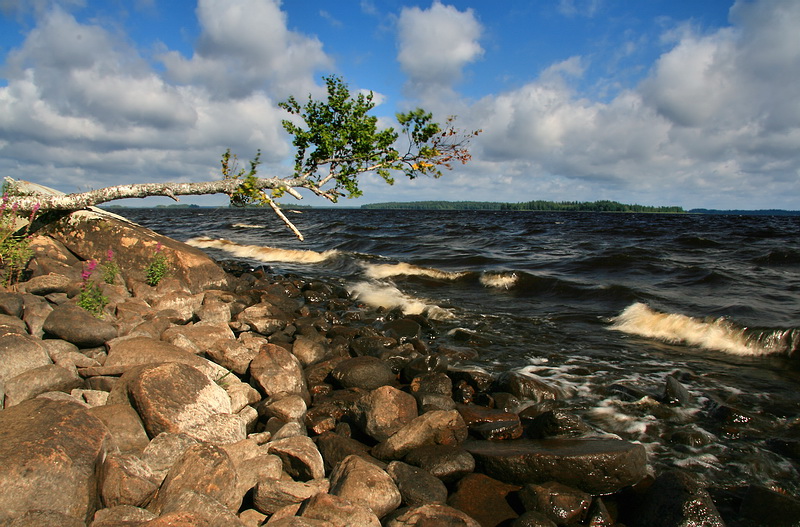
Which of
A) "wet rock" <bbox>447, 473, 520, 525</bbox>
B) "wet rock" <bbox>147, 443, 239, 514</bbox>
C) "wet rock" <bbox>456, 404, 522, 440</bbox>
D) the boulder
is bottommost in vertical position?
"wet rock" <bbox>447, 473, 520, 525</bbox>

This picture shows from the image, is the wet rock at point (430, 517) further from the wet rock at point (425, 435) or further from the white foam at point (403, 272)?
the white foam at point (403, 272)

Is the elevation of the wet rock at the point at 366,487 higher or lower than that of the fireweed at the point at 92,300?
lower

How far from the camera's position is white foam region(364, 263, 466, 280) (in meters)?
17.1

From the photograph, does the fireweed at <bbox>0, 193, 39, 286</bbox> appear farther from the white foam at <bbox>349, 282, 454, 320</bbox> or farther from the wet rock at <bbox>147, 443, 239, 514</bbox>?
the white foam at <bbox>349, 282, 454, 320</bbox>

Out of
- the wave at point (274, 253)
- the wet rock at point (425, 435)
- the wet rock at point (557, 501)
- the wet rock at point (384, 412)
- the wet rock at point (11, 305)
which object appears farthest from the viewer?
the wave at point (274, 253)

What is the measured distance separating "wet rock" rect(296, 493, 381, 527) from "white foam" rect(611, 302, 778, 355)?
8.95 meters

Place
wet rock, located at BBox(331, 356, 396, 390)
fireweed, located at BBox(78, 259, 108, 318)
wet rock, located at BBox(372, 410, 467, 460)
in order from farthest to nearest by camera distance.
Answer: fireweed, located at BBox(78, 259, 108, 318)
wet rock, located at BBox(331, 356, 396, 390)
wet rock, located at BBox(372, 410, 467, 460)

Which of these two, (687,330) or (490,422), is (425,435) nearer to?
(490,422)

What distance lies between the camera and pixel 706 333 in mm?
9953

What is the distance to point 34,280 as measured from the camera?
7926mm

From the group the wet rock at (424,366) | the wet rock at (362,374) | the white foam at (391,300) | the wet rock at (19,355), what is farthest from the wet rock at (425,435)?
the white foam at (391,300)

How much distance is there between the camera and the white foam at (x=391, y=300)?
12055 millimetres

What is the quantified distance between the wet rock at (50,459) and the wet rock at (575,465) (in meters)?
3.46

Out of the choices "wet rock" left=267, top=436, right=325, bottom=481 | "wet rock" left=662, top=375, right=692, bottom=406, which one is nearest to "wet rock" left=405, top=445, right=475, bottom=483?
"wet rock" left=267, top=436, right=325, bottom=481
